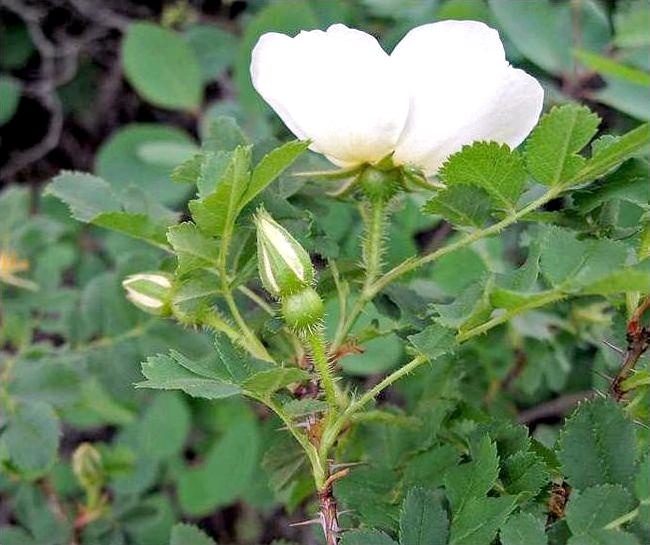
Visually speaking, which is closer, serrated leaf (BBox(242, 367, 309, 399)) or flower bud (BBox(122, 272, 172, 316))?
serrated leaf (BBox(242, 367, 309, 399))

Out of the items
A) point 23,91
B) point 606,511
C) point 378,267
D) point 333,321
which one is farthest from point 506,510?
point 23,91

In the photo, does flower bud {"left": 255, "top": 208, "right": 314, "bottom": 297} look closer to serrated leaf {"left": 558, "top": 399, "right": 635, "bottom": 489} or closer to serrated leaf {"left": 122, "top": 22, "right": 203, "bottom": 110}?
serrated leaf {"left": 558, "top": 399, "right": 635, "bottom": 489}

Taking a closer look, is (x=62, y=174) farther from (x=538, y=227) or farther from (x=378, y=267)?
(x=538, y=227)

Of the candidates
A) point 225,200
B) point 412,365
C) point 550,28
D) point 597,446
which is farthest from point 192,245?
point 550,28

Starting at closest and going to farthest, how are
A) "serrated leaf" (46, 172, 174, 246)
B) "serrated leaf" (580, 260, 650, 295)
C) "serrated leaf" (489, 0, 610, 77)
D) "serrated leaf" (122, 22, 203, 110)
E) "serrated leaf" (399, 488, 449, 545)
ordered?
"serrated leaf" (580, 260, 650, 295) < "serrated leaf" (399, 488, 449, 545) < "serrated leaf" (46, 172, 174, 246) < "serrated leaf" (489, 0, 610, 77) < "serrated leaf" (122, 22, 203, 110)

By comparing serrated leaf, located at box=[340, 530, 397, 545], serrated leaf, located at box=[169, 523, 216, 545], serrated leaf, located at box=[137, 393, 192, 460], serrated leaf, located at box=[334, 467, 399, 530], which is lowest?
serrated leaf, located at box=[137, 393, 192, 460]

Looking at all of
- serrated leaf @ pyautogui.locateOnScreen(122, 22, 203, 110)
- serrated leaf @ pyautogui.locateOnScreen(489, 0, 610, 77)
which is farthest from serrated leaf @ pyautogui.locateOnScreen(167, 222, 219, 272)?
serrated leaf @ pyautogui.locateOnScreen(122, 22, 203, 110)

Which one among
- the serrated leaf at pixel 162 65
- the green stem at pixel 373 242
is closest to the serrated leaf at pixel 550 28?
the serrated leaf at pixel 162 65
